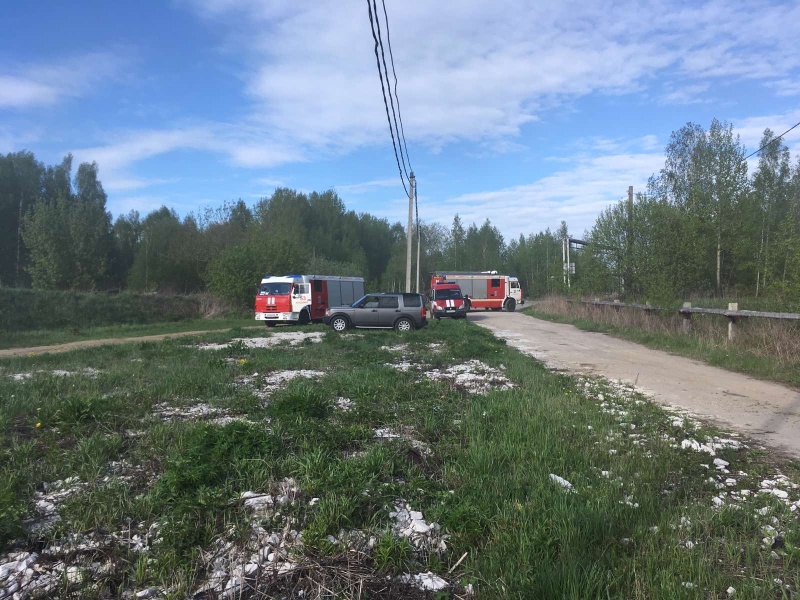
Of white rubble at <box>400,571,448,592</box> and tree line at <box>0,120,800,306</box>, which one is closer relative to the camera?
white rubble at <box>400,571,448,592</box>

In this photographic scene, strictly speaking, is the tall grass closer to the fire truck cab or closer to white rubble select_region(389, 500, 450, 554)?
the fire truck cab

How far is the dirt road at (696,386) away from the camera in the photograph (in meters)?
7.12

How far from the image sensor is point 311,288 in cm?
2767

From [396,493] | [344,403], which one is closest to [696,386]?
[344,403]

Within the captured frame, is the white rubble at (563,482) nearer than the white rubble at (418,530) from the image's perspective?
No

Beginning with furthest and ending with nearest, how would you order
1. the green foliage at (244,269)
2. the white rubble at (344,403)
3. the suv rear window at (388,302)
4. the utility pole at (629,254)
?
the green foliage at (244,269) < the utility pole at (629,254) < the suv rear window at (388,302) < the white rubble at (344,403)

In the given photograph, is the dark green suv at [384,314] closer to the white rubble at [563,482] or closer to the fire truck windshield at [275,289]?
the fire truck windshield at [275,289]

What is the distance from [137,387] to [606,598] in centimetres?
725

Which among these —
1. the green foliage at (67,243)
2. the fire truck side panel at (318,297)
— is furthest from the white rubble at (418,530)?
the green foliage at (67,243)

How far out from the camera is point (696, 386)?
991 cm

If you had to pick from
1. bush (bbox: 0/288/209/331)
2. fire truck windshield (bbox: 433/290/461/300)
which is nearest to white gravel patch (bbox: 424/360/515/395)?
fire truck windshield (bbox: 433/290/461/300)

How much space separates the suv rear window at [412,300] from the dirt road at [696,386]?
5.95 m

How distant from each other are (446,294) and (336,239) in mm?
40135

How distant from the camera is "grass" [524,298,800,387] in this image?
1136cm
